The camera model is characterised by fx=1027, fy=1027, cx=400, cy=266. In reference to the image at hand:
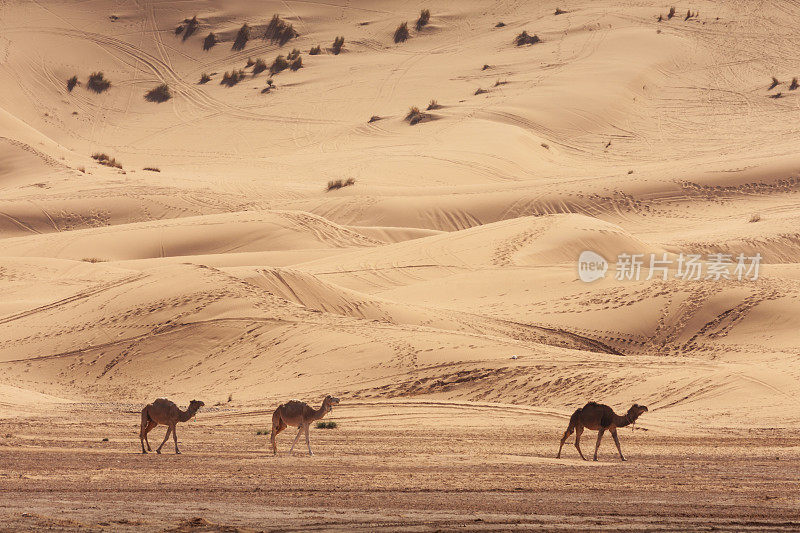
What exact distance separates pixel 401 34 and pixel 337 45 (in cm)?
401

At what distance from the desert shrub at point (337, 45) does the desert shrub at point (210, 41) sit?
7.22 metres

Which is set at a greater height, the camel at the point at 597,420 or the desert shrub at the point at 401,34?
the desert shrub at the point at 401,34

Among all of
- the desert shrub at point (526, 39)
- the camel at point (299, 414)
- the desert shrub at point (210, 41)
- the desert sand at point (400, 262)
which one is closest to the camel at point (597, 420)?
the desert sand at point (400, 262)

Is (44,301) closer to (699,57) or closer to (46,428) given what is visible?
(46,428)

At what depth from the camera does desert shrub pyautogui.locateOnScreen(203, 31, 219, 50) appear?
62031 mm

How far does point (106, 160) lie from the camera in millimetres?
45562

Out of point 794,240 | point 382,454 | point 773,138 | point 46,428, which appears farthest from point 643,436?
point 773,138

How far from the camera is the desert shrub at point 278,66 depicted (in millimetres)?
59719

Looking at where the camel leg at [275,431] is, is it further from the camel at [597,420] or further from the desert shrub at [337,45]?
the desert shrub at [337,45]

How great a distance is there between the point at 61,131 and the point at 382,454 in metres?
45.1

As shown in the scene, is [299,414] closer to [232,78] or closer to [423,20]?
[232,78]

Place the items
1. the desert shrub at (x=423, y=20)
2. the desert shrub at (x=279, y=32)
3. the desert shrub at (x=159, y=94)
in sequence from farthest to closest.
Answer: the desert shrub at (x=423, y=20) < the desert shrub at (x=279, y=32) < the desert shrub at (x=159, y=94)

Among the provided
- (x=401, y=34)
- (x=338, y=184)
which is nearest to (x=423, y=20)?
(x=401, y=34)

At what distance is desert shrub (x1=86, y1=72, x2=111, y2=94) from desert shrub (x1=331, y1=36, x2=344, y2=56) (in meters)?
13.4
